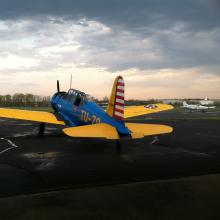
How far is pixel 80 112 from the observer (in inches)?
604

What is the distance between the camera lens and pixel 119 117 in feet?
41.0

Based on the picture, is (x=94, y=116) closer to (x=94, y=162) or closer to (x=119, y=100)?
(x=119, y=100)

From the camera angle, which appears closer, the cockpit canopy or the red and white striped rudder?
the red and white striped rudder

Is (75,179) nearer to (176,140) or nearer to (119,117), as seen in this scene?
(119,117)

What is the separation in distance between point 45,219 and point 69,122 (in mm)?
11591

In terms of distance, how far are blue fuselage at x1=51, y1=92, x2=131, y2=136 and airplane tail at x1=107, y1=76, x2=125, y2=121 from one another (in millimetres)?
252

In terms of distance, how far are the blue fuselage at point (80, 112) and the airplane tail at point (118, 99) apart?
0.25 metres

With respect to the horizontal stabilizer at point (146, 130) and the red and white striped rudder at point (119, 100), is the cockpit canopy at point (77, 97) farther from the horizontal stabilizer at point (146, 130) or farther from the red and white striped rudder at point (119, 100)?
the horizontal stabilizer at point (146, 130)

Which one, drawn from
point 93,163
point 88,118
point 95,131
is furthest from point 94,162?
point 88,118

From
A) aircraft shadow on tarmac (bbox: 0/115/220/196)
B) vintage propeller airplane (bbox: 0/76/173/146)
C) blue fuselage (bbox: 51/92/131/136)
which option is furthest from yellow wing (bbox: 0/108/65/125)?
aircraft shadow on tarmac (bbox: 0/115/220/196)

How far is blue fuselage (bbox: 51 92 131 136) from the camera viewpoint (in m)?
12.6

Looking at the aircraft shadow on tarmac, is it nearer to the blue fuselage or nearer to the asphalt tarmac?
the asphalt tarmac

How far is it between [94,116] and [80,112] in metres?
1.50

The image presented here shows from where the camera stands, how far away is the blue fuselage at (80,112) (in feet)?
41.4
